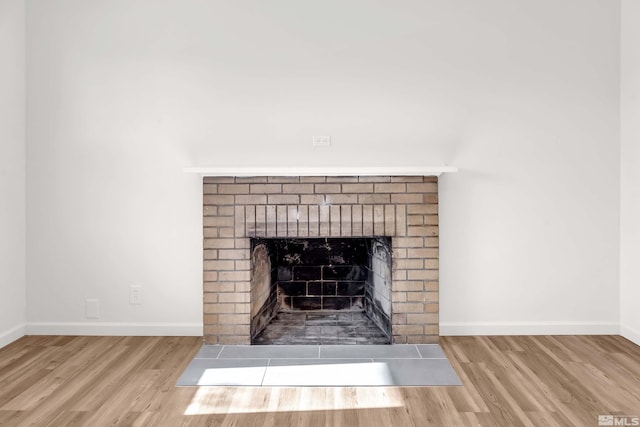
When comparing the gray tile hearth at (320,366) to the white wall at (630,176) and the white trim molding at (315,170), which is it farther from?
the white wall at (630,176)

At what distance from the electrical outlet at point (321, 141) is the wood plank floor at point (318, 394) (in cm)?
151

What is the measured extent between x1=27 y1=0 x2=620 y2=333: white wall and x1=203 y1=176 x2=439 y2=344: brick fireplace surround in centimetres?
20

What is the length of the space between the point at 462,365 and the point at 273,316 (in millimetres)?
1417

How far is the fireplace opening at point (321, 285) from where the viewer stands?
3.19 m

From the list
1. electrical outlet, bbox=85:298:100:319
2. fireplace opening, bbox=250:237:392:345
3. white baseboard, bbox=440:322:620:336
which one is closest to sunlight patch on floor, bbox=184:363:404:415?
fireplace opening, bbox=250:237:392:345

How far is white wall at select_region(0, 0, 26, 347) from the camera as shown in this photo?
290 cm

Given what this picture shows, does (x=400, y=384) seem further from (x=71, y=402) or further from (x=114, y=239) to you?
(x=114, y=239)

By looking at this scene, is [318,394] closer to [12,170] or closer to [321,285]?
[321,285]

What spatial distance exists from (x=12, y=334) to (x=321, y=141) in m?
2.35

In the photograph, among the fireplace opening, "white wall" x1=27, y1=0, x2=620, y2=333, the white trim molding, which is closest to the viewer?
the white trim molding

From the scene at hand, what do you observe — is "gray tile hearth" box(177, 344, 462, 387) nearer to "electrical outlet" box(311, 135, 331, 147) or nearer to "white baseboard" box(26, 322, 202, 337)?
"white baseboard" box(26, 322, 202, 337)

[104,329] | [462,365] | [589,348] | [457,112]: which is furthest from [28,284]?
[589,348]

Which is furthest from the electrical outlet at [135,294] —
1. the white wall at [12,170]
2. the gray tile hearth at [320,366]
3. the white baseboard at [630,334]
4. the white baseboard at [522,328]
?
the white baseboard at [630,334]

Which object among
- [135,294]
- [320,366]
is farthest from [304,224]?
[135,294]
